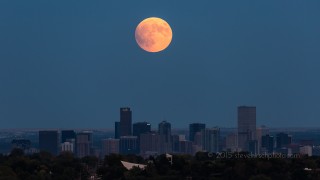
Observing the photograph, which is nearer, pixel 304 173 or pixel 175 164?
pixel 304 173

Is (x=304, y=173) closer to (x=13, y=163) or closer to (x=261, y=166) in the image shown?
(x=261, y=166)

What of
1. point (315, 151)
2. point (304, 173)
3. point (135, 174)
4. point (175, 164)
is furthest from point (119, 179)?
point (315, 151)

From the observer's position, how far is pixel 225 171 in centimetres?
7394

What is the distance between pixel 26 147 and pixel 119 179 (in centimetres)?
12508

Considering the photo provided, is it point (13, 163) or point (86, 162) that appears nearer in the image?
point (13, 163)

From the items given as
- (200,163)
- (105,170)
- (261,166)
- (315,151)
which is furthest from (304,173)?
(315,151)

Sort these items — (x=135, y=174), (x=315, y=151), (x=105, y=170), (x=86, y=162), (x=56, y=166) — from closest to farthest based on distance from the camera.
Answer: (x=135, y=174)
(x=105, y=170)
(x=56, y=166)
(x=86, y=162)
(x=315, y=151)

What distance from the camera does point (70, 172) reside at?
7994 cm

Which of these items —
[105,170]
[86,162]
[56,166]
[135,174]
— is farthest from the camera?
[86,162]

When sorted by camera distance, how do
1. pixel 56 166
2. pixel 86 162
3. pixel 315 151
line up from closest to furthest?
pixel 56 166
pixel 86 162
pixel 315 151

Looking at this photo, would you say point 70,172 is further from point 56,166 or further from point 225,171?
point 225,171

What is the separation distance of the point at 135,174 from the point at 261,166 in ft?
29.3

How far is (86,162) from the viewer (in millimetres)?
98750

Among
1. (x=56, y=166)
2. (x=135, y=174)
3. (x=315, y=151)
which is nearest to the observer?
(x=135, y=174)
